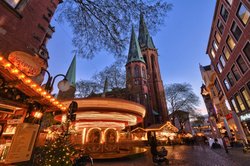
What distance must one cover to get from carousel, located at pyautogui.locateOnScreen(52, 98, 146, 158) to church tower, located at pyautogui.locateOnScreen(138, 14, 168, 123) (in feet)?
100

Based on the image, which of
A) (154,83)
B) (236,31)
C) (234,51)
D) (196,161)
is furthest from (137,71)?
(196,161)

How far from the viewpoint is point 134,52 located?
46.7 meters

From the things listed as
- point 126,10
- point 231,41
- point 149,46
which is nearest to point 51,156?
point 126,10

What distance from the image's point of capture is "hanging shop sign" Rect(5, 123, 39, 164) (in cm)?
404

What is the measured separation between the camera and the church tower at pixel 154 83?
40.6 m

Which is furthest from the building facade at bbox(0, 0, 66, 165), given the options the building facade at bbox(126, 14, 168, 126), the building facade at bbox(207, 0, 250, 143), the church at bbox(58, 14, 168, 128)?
the building facade at bbox(126, 14, 168, 126)

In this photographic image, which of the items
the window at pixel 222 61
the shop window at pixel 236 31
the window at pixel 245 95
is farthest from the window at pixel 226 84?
the shop window at pixel 236 31

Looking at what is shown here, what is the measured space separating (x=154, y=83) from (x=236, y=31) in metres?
32.6

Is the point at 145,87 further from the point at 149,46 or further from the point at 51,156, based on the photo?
the point at 51,156

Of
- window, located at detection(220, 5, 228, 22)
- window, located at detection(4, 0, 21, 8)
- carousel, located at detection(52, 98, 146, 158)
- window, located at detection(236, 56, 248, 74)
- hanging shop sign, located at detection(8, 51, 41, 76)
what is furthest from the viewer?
window, located at detection(220, 5, 228, 22)

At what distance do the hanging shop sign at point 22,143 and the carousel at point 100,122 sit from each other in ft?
9.30

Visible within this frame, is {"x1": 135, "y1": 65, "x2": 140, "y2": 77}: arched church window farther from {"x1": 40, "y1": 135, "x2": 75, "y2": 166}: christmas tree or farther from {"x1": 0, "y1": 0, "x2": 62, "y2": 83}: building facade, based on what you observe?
{"x1": 40, "y1": 135, "x2": 75, "y2": 166}: christmas tree

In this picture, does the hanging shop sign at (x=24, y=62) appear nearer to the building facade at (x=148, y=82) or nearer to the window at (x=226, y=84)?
the window at (x=226, y=84)

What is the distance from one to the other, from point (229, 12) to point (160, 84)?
3200cm
